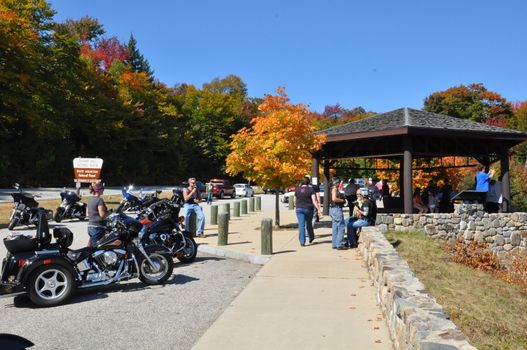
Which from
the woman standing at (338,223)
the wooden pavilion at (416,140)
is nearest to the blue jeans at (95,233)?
the woman standing at (338,223)

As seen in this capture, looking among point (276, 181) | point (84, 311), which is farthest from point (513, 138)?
point (84, 311)

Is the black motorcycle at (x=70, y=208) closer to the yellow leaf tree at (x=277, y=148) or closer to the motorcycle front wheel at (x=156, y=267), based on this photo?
the yellow leaf tree at (x=277, y=148)

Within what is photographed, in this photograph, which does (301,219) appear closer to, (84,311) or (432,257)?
(432,257)

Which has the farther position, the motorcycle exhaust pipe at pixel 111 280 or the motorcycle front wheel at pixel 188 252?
the motorcycle front wheel at pixel 188 252

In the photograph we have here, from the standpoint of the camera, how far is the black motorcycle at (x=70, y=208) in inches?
711

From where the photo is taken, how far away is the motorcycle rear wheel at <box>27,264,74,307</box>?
21.0 ft

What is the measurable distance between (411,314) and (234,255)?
7183 mm

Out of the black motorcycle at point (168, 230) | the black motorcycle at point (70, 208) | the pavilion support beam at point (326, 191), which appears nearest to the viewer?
the black motorcycle at point (168, 230)

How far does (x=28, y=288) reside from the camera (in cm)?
636

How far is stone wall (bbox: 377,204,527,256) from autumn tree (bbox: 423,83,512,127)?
5157cm

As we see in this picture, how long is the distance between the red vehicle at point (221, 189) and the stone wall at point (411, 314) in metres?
34.2

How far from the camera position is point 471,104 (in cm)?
6512

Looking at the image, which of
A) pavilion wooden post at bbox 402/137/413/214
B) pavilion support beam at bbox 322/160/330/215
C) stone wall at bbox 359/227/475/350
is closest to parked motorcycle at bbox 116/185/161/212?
stone wall at bbox 359/227/475/350

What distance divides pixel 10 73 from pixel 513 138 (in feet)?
91.2
